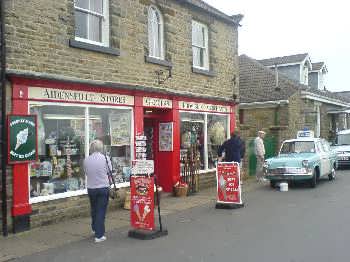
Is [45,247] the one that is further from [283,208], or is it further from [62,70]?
[283,208]

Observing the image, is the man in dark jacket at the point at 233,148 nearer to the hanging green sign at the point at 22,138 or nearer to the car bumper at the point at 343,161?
the hanging green sign at the point at 22,138

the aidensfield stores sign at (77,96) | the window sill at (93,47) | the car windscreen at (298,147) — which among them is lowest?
A: the car windscreen at (298,147)

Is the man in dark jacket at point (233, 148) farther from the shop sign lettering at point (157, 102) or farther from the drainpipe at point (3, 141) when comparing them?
the drainpipe at point (3, 141)

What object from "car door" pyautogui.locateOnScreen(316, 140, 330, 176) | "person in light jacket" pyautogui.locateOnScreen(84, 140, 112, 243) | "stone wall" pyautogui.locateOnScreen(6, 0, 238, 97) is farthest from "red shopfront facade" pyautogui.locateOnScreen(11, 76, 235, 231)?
"car door" pyautogui.locateOnScreen(316, 140, 330, 176)

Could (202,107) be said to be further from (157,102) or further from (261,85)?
(261,85)

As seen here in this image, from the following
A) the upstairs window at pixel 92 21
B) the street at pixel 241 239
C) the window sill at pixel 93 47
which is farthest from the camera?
the upstairs window at pixel 92 21

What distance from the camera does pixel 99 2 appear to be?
11188 mm

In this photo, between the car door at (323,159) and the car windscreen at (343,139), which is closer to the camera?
the car door at (323,159)

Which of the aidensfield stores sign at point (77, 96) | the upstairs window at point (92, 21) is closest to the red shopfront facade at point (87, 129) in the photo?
the aidensfield stores sign at point (77, 96)

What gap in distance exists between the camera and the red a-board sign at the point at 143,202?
8289 millimetres

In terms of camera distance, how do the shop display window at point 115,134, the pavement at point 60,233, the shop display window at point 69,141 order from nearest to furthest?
the pavement at point 60,233
the shop display window at point 69,141
the shop display window at point 115,134

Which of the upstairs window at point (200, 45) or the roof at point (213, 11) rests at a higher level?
the roof at point (213, 11)

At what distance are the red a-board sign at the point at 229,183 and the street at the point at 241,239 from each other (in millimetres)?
380

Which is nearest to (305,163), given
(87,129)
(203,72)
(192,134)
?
(192,134)
